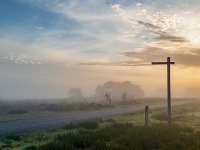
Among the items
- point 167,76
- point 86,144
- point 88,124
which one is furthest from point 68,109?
point 86,144

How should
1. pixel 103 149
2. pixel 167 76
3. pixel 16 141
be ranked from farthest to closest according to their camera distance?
pixel 167 76 → pixel 16 141 → pixel 103 149

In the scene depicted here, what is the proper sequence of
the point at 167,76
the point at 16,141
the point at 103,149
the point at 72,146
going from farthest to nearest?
the point at 167,76
the point at 16,141
the point at 72,146
the point at 103,149

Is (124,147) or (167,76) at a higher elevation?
(167,76)

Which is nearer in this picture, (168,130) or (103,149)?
(103,149)

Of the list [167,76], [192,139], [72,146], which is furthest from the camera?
[167,76]

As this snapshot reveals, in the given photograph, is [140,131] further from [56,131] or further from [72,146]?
[56,131]

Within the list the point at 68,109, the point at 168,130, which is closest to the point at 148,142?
the point at 168,130

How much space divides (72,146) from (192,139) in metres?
6.09

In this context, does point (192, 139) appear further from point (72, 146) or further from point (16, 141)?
point (16, 141)

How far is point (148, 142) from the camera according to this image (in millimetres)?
13227

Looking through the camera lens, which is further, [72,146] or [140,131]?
[140,131]

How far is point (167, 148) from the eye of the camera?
1235 centimetres

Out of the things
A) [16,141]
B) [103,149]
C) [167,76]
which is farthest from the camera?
[167,76]

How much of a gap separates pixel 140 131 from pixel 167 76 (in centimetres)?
472
